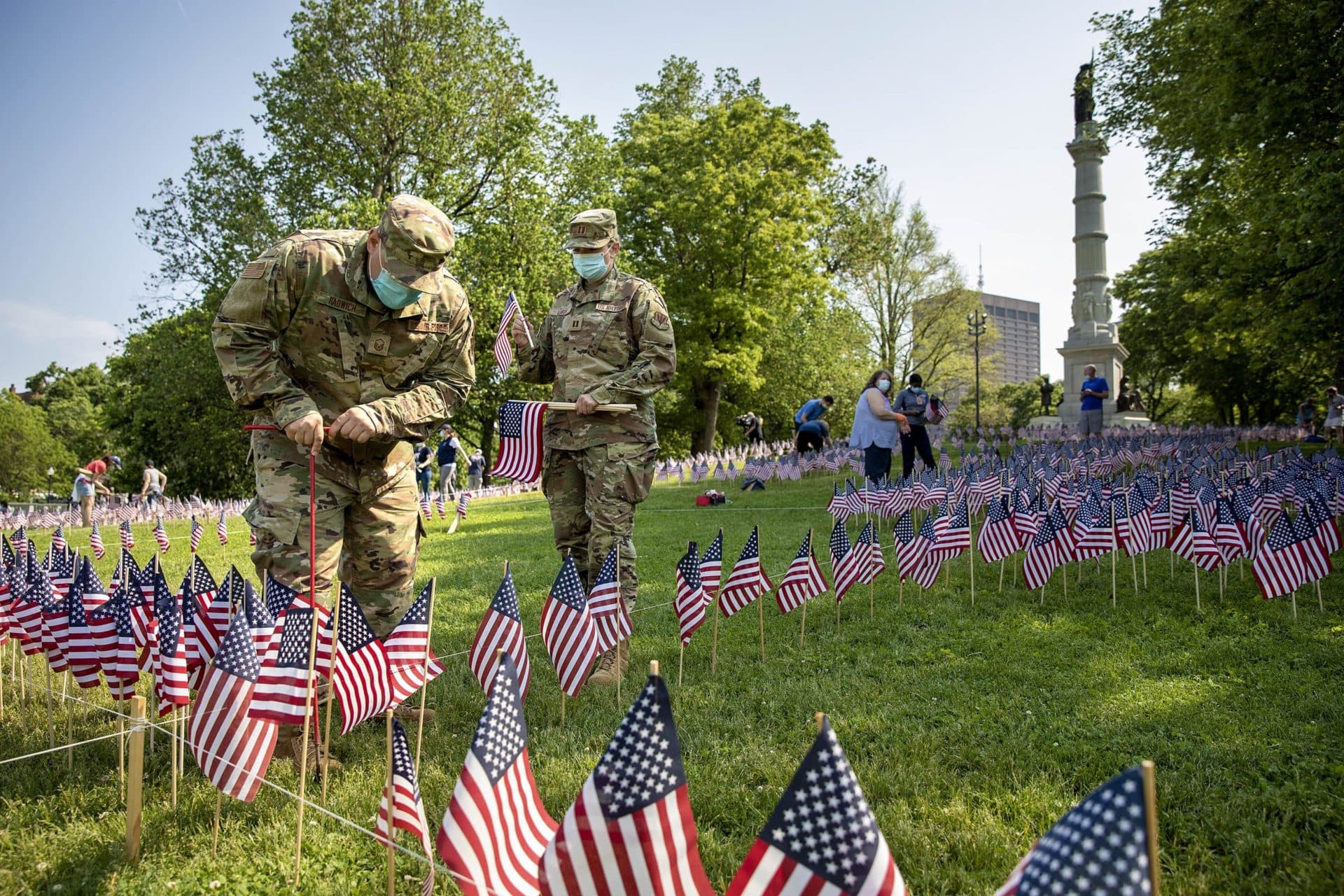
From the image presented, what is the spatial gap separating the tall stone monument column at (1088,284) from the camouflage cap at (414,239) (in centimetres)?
3020

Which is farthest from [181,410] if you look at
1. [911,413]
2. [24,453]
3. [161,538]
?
[24,453]

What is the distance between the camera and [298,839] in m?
2.84

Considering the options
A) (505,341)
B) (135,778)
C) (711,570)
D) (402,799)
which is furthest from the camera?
(505,341)

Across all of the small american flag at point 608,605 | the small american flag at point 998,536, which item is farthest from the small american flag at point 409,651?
the small american flag at point 998,536

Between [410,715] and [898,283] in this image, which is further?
[898,283]

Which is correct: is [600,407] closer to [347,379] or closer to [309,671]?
[347,379]

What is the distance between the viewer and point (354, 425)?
385 centimetres

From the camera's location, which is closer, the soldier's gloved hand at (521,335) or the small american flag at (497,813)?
the small american flag at (497,813)

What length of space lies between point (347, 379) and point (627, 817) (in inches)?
116

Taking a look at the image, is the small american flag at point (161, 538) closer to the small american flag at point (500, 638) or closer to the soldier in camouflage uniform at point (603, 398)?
the soldier in camouflage uniform at point (603, 398)

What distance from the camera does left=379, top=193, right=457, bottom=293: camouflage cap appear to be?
12.6 feet

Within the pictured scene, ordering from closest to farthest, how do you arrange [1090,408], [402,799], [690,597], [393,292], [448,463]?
[402,799] < [393,292] < [690,597] < [448,463] < [1090,408]

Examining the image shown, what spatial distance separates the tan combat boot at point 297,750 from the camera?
149 inches

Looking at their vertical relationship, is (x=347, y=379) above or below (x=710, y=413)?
below
